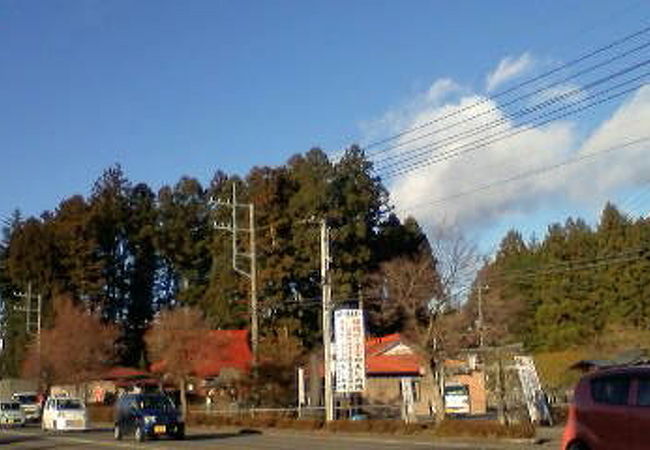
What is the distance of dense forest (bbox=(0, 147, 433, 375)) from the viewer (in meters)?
75.9

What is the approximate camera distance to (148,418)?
33.9 metres

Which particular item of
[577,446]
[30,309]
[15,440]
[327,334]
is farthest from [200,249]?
[577,446]

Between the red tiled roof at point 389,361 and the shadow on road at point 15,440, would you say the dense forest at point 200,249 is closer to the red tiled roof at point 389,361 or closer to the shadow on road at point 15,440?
the red tiled roof at point 389,361

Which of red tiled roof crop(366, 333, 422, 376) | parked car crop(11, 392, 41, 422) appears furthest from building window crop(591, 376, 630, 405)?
parked car crop(11, 392, 41, 422)

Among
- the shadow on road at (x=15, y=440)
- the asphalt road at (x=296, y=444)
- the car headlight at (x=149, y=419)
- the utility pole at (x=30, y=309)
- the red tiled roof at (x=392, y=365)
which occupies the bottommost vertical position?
the asphalt road at (x=296, y=444)

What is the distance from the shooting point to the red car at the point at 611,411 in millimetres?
14375

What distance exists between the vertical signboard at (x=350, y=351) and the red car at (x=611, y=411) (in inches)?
1052

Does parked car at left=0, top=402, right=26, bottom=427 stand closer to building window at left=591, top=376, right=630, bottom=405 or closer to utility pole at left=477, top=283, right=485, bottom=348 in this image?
utility pole at left=477, top=283, right=485, bottom=348

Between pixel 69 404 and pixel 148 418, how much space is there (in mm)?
14012

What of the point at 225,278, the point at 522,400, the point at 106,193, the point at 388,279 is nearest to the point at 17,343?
the point at 106,193

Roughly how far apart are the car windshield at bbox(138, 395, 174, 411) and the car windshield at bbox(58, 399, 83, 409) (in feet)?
39.5

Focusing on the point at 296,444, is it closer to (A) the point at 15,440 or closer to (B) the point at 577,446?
(A) the point at 15,440

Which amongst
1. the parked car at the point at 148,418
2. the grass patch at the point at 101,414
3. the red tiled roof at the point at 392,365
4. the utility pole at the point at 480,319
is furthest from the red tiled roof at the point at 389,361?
the parked car at the point at 148,418

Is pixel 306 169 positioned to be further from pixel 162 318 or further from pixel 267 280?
pixel 162 318
